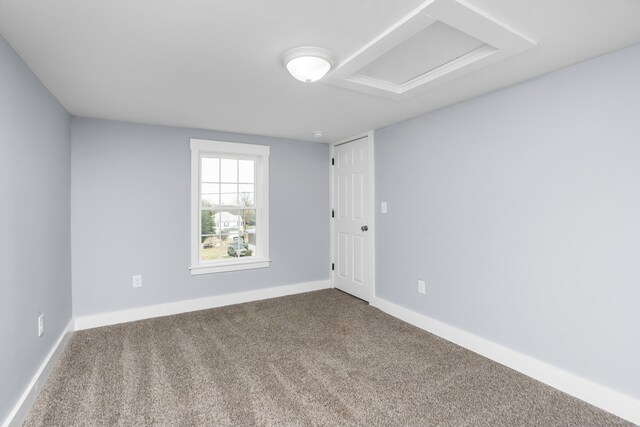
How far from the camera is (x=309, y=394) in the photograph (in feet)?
6.89

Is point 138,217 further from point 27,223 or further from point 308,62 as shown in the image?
point 308,62

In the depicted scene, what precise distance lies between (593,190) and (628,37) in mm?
879

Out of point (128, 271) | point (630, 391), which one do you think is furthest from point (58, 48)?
point (630, 391)

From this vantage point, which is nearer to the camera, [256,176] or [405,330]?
[405,330]

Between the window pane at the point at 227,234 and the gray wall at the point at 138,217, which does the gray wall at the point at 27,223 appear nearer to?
the gray wall at the point at 138,217

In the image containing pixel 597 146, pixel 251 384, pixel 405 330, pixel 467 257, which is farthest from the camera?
pixel 405 330

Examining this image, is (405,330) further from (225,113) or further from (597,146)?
(225,113)

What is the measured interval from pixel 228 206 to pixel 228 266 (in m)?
0.77

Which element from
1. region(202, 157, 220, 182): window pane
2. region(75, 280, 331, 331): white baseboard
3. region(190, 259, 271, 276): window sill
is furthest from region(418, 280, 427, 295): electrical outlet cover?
region(202, 157, 220, 182): window pane

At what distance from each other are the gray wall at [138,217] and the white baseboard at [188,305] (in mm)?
65

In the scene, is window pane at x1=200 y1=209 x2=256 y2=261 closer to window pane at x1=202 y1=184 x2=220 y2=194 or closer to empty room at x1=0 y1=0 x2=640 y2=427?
empty room at x1=0 y1=0 x2=640 y2=427

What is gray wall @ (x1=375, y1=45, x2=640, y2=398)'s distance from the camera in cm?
192

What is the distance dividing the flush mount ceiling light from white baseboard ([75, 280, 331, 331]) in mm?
2909

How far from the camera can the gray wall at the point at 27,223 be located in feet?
5.64
